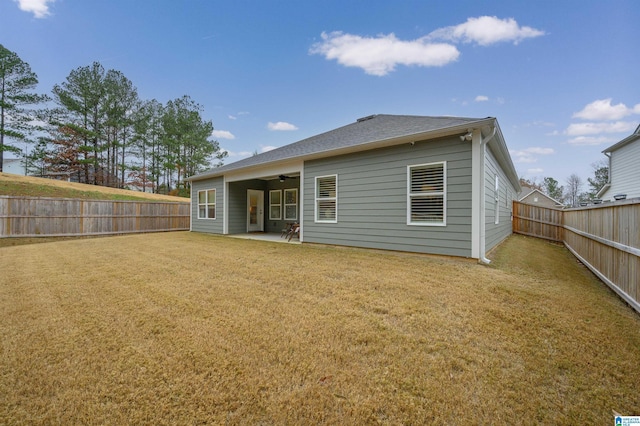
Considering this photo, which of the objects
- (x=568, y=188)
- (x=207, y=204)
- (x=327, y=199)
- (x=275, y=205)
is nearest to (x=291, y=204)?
(x=275, y=205)

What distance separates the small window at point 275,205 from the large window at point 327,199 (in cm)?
481

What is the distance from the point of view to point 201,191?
45.1ft

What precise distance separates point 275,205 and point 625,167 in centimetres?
1563

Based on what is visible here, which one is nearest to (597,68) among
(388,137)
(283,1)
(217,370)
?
(388,137)

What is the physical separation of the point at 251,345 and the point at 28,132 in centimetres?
2698

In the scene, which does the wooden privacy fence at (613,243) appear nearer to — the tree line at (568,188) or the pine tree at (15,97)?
the pine tree at (15,97)

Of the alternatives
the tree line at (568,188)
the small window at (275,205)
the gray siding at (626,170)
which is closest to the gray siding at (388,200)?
the small window at (275,205)

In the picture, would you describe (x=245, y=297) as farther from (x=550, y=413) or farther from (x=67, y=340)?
(x=550, y=413)

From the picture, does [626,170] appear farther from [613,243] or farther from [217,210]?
[217,210]

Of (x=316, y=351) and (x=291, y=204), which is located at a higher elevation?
(x=291, y=204)

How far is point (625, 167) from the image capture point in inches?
456

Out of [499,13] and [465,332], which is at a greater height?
[499,13]

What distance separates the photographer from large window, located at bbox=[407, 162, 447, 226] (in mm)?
5941

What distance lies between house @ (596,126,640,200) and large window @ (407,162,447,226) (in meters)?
9.51
